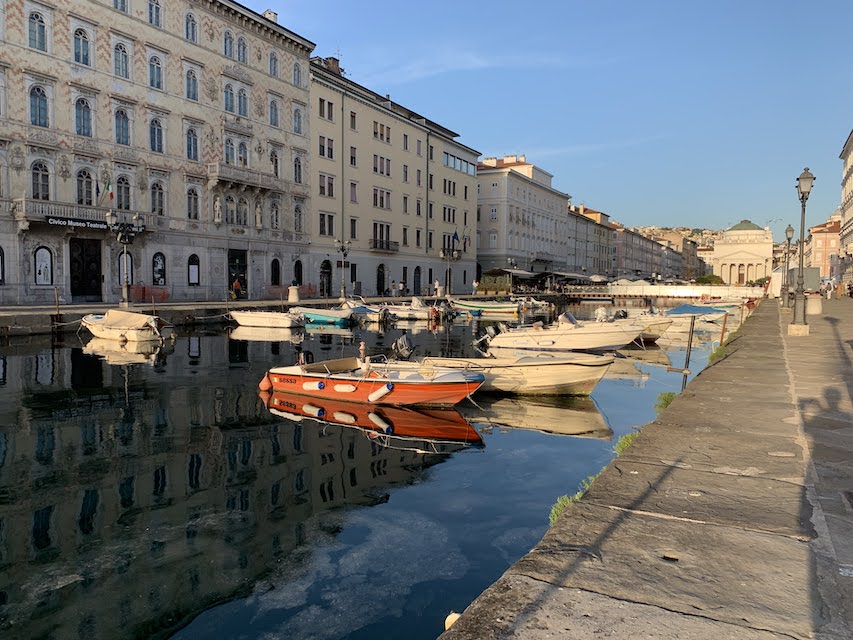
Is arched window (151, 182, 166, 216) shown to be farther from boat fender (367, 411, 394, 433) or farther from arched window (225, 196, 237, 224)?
boat fender (367, 411, 394, 433)

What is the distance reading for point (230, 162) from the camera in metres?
46.1

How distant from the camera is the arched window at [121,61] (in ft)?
125

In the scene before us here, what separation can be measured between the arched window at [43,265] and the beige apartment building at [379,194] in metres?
21.0

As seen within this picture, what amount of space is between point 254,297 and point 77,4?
2189cm

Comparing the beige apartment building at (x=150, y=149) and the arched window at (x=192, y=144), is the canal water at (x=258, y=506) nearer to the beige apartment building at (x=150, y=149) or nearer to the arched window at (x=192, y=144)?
the beige apartment building at (x=150, y=149)

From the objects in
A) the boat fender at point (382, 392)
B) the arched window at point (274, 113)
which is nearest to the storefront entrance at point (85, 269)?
the arched window at point (274, 113)

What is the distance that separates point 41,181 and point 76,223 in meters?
2.92

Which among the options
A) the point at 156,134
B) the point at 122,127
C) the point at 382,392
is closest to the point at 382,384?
the point at 382,392

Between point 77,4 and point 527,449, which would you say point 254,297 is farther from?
point 527,449

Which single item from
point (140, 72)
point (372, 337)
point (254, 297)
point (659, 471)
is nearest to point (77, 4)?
point (140, 72)

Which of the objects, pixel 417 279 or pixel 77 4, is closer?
pixel 77 4

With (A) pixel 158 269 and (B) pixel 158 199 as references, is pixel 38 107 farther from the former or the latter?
(A) pixel 158 269

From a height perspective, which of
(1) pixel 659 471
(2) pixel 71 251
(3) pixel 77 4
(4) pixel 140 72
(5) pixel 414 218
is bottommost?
(1) pixel 659 471

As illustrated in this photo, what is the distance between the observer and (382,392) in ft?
48.7
